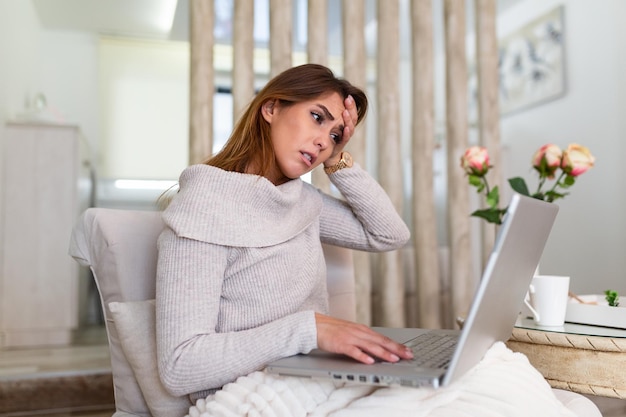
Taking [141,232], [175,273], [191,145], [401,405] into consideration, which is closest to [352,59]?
[191,145]

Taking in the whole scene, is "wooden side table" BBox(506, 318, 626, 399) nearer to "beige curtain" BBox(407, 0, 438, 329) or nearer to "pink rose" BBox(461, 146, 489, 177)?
"pink rose" BBox(461, 146, 489, 177)

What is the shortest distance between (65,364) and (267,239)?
1997mm

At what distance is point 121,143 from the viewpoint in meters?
5.40

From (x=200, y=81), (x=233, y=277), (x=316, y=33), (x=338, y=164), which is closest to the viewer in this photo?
(x=233, y=277)

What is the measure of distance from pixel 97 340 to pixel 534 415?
10.4 feet

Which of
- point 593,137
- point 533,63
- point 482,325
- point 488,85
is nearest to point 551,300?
point 482,325

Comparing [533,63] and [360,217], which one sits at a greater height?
[533,63]

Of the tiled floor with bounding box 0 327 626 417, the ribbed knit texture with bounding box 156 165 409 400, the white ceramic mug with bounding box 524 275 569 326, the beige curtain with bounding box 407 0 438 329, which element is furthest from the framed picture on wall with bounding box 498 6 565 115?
the ribbed knit texture with bounding box 156 165 409 400

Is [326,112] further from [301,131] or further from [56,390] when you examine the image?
[56,390]

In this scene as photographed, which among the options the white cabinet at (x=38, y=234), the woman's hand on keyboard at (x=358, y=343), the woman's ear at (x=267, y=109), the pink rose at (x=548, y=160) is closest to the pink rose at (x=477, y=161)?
the pink rose at (x=548, y=160)

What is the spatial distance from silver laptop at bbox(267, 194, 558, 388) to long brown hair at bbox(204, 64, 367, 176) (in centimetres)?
44

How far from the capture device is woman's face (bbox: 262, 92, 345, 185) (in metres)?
1.20

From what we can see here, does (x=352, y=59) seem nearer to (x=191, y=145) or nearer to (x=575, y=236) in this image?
(x=191, y=145)

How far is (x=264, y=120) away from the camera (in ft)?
4.12
